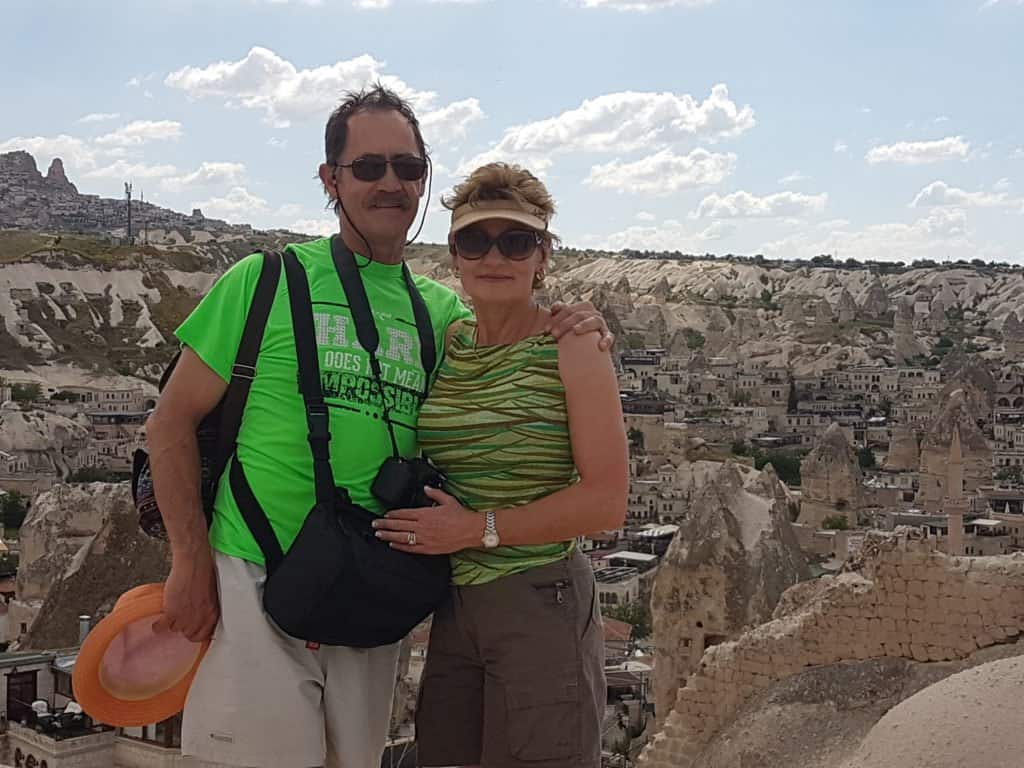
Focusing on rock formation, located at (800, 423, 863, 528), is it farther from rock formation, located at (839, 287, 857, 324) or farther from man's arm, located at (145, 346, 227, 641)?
rock formation, located at (839, 287, 857, 324)

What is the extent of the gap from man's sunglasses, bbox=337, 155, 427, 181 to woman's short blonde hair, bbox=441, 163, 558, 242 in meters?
0.16

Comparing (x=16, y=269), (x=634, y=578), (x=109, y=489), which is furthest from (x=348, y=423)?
(x=16, y=269)

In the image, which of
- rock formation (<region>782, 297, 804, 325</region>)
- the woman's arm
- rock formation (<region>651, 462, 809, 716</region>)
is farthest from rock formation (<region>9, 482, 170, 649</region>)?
rock formation (<region>782, 297, 804, 325</region>)

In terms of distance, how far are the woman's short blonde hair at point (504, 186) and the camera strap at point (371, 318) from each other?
278 millimetres

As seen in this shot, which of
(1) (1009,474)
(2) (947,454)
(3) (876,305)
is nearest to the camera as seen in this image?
(2) (947,454)

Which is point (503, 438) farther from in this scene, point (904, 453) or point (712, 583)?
point (904, 453)

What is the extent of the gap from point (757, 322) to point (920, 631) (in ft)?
235

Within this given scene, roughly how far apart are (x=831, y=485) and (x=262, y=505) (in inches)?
1187

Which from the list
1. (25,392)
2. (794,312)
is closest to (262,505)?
(25,392)

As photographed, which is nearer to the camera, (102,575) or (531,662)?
(531,662)

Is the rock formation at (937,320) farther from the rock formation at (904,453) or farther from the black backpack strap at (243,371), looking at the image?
the black backpack strap at (243,371)

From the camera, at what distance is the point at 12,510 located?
3044 cm

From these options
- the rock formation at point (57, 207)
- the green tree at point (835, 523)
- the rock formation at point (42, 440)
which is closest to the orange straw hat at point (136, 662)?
the green tree at point (835, 523)

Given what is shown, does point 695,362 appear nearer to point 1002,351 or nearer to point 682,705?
point 1002,351
